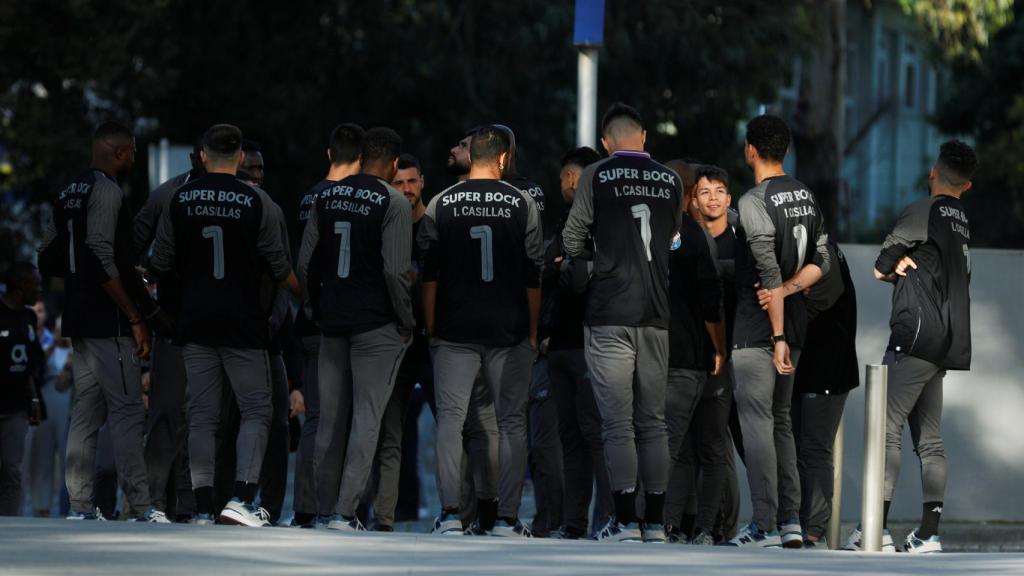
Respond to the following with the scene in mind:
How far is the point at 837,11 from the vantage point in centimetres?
2619

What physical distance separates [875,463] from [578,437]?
1.83 m

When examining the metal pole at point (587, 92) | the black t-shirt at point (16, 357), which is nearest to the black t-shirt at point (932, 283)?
the metal pole at point (587, 92)

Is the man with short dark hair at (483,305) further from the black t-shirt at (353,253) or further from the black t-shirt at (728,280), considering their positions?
the black t-shirt at (728,280)

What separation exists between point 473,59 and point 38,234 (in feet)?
20.8

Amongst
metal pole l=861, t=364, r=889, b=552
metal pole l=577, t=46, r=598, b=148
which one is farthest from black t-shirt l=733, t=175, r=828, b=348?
metal pole l=577, t=46, r=598, b=148

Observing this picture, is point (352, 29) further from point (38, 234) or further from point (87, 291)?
point (87, 291)

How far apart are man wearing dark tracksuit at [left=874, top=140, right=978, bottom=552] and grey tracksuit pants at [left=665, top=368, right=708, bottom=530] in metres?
1.05

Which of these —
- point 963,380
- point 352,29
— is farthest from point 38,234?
point 963,380

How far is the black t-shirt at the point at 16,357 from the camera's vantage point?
12.3 meters

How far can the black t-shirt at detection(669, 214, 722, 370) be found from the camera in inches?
384

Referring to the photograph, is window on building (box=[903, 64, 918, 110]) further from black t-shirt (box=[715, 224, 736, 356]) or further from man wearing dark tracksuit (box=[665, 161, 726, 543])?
man wearing dark tracksuit (box=[665, 161, 726, 543])

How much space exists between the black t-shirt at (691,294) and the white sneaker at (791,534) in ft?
2.98

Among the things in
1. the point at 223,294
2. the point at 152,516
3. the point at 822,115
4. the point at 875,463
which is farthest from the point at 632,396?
the point at 822,115

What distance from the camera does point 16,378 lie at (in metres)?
12.4
